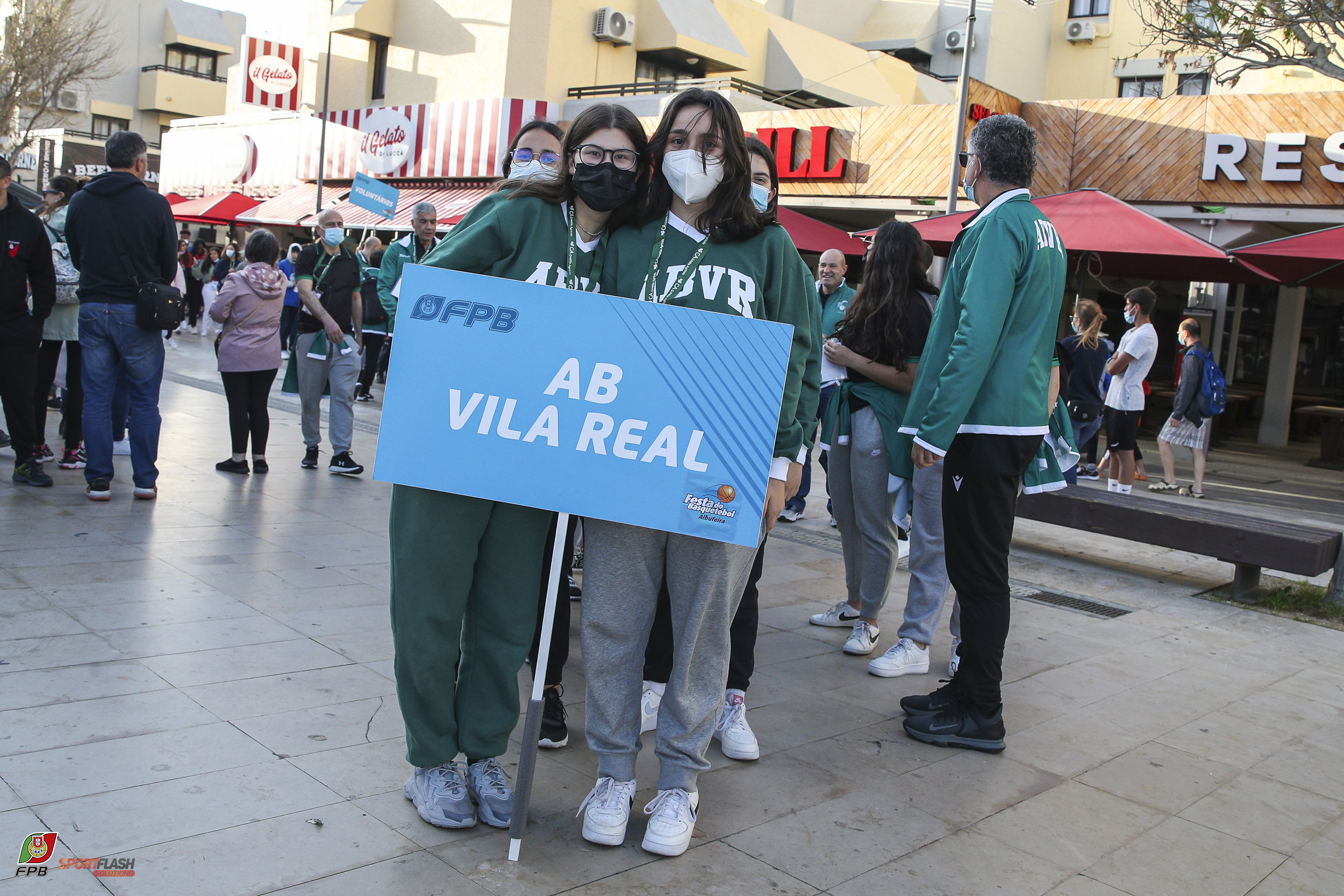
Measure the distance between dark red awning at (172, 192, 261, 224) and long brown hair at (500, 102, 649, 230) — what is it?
79.9ft

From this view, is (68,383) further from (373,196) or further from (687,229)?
(687,229)

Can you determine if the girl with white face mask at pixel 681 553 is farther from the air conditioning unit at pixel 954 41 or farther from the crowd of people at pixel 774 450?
the air conditioning unit at pixel 954 41

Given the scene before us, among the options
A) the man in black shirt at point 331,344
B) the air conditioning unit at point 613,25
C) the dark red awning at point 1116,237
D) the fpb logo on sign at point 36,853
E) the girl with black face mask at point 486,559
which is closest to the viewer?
the fpb logo on sign at point 36,853

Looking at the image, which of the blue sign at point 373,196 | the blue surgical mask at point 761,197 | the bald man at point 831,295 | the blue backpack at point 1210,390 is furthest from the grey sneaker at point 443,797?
the blue sign at point 373,196

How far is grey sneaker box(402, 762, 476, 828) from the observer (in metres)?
2.72

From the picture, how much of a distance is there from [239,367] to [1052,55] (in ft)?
93.2

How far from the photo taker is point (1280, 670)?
194 inches

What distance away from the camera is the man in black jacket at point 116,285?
6062 millimetres

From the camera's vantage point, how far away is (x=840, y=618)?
5043 millimetres

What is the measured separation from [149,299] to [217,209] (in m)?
21.3

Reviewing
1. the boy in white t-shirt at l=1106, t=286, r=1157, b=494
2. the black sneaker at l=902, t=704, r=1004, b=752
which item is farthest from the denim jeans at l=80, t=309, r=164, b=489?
the boy in white t-shirt at l=1106, t=286, r=1157, b=494

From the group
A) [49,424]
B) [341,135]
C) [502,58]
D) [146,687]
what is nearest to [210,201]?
[341,135]

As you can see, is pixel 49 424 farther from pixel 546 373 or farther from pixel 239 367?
pixel 546 373

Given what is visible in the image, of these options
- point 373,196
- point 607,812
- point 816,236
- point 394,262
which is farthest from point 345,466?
point 816,236
